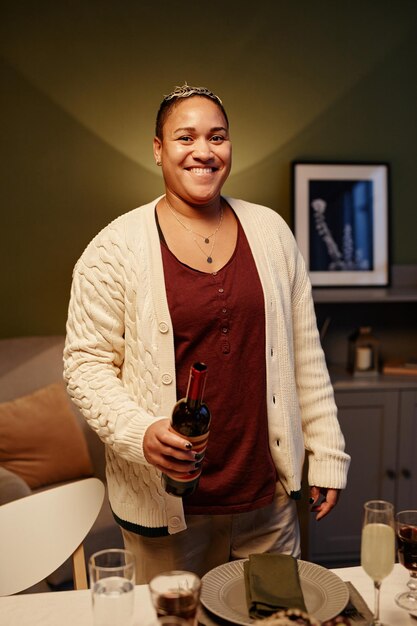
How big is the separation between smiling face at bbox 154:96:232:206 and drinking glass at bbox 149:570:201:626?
0.94 metres

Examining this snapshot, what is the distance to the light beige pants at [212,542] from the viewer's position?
1688 millimetres

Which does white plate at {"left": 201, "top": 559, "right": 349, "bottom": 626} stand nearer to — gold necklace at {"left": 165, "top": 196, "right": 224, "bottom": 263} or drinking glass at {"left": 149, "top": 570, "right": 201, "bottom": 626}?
drinking glass at {"left": 149, "top": 570, "right": 201, "bottom": 626}

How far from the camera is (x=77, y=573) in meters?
1.68

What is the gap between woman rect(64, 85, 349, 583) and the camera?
5.38 ft

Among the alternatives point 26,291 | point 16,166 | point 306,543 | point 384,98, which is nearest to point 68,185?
point 16,166

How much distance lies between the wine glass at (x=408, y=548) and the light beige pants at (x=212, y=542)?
421mm

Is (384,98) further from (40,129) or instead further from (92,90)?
(40,129)

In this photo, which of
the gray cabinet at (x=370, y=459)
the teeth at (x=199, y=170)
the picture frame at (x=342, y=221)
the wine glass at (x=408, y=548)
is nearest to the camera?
the wine glass at (x=408, y=548)

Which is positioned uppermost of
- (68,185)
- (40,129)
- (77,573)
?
(40,129)

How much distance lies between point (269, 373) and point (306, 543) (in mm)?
1534

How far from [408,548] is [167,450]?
48cm

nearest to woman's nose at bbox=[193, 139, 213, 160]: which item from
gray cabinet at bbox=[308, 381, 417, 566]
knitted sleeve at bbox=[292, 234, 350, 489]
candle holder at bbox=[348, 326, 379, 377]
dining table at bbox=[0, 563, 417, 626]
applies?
knitted sleeve at bbox=[292, 234, 350, 489]

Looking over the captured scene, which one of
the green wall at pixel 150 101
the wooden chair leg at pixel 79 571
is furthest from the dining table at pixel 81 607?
the green wall at pixel 150 101

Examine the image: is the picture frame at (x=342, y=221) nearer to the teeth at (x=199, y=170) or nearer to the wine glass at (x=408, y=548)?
the teeth at (x=199, y=170)
